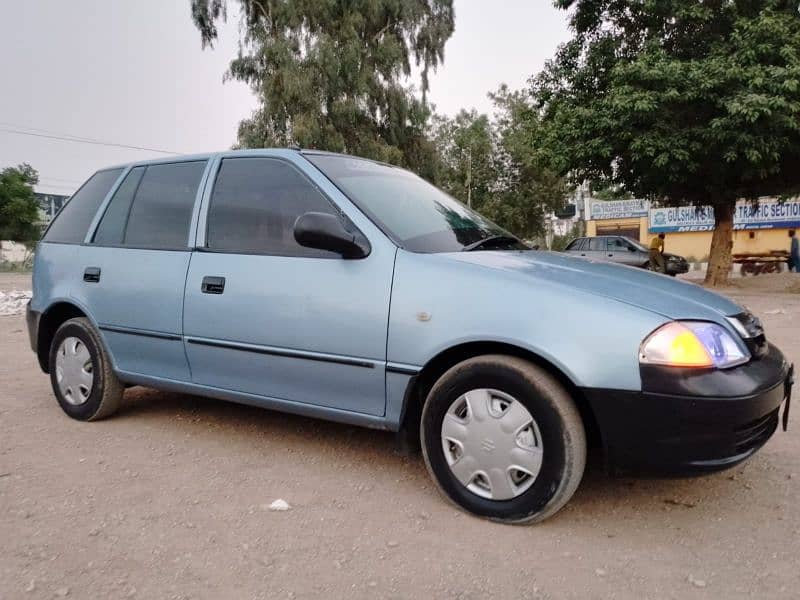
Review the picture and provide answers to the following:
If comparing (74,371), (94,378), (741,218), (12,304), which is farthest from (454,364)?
(741,218)

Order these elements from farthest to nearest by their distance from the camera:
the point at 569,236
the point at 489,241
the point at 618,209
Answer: the point at 569,236
the point at 618,209
the point at 489,241

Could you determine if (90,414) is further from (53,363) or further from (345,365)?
(345,365)

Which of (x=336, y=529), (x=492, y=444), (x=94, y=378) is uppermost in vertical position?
(x=492, y=444)

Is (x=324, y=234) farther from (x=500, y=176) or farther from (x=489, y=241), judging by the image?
(x=500, y=176)

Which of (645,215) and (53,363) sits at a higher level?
(645,215)

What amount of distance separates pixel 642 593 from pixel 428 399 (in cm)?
107

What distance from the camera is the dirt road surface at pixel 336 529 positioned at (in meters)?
2.15

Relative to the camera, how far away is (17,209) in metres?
41.8

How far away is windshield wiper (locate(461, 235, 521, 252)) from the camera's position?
3071 millimetres

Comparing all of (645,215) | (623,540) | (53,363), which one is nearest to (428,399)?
(623,540)

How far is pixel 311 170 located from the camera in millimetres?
3205

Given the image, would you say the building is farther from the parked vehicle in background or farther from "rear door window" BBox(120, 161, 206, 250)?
"rear door window" BBox(120, 161, 206, 250)

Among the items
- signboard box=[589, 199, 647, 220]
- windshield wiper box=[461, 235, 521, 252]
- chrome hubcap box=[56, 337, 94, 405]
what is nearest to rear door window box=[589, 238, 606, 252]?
signboard box=[589, 199, 647, 220]

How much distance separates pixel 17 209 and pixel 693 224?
42.4 meters
